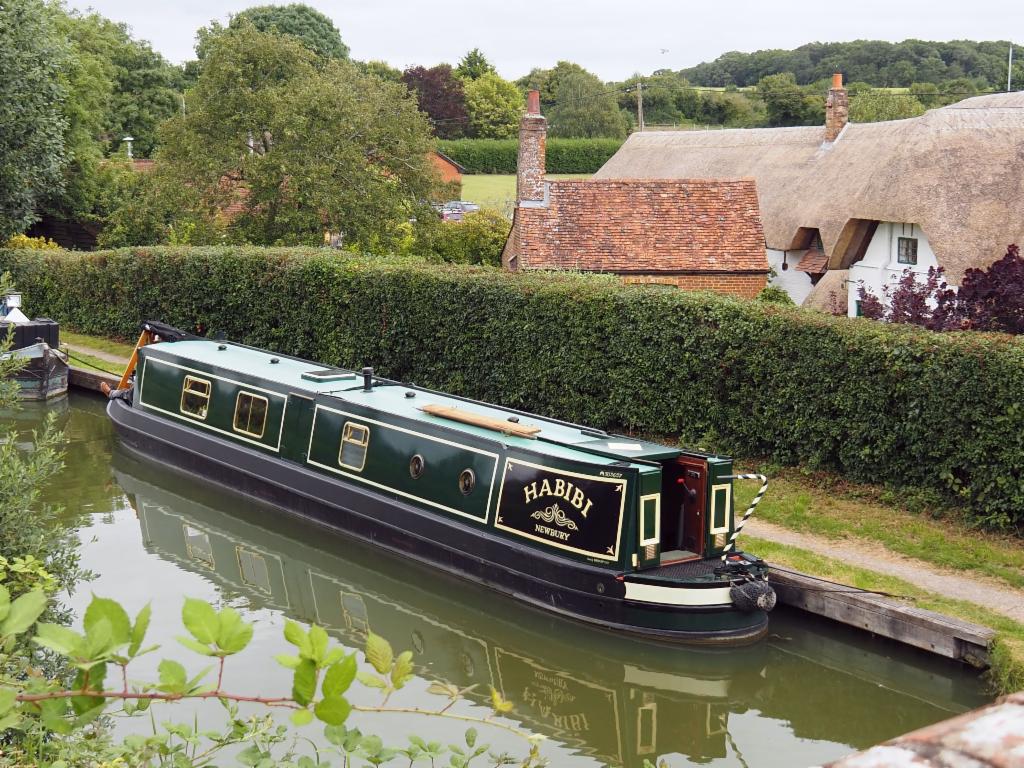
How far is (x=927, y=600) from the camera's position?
983 centimetres

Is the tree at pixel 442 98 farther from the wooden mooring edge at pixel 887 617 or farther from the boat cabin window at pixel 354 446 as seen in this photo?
the wooden mooring edge at pixel 887 617

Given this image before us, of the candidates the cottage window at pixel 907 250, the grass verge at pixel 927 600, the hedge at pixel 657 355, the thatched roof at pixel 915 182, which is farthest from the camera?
the cottage window at pixel 907 250

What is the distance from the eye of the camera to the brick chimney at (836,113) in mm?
32250

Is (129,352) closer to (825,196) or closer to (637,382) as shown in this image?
(637,382)

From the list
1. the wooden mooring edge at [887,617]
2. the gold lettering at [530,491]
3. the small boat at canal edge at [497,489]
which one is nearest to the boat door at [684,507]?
the small boat at canal edge at [497,489]

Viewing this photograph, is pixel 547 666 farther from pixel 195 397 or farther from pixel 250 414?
pixel 195 397

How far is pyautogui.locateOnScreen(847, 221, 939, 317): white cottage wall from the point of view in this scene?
2436cm

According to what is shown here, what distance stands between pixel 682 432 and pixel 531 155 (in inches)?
400

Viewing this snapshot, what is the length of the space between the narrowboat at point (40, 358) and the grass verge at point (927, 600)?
43.2 feet

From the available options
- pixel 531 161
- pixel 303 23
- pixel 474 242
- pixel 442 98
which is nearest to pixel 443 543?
pixel 531 161

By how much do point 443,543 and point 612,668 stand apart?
8.14 ft

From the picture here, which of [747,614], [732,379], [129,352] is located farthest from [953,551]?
[129,352]

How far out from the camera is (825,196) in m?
28.8

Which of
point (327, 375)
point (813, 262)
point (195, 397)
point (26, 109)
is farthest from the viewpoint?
point (813, 262)
